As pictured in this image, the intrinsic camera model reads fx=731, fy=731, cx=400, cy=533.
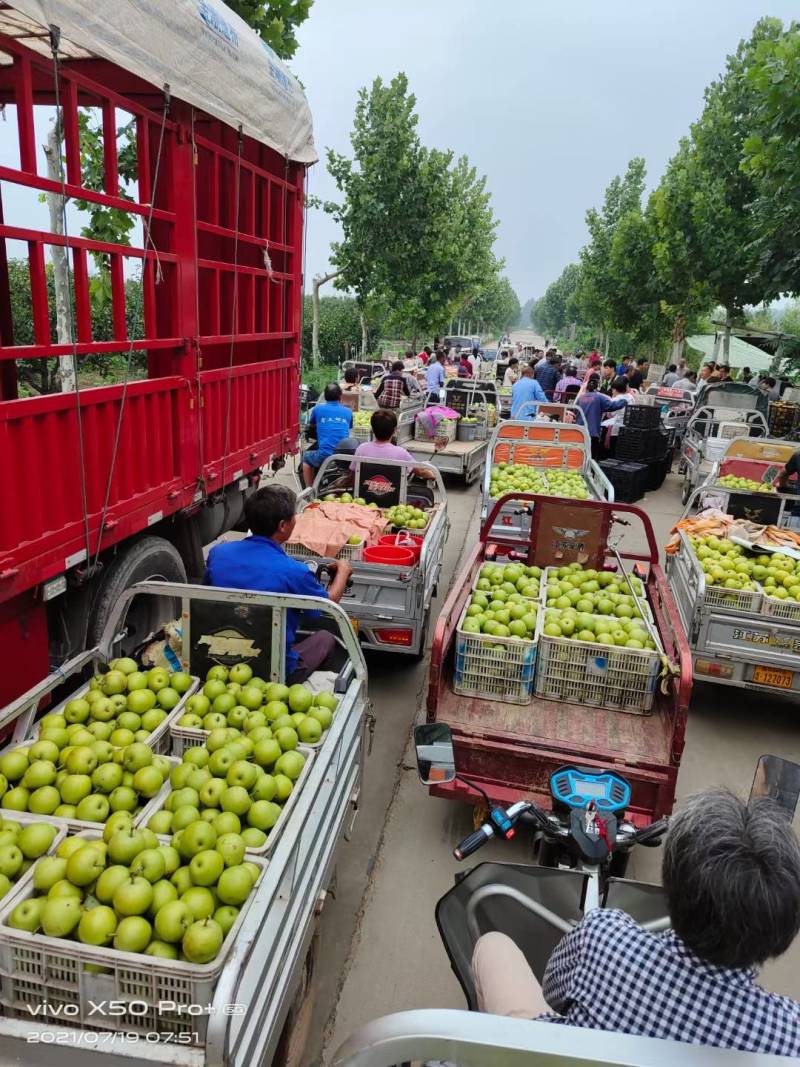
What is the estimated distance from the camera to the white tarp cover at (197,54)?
3586mm

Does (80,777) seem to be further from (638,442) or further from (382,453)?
(638,442)

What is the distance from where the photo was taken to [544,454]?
10.5 m

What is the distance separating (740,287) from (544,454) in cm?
1561

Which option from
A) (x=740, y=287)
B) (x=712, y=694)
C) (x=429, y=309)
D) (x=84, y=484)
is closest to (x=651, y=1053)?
(x=84, y=484)

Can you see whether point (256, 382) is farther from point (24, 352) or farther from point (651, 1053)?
point (651, 1053)

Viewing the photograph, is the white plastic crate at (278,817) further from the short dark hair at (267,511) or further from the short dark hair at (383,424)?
the short dark hair at (383,424)

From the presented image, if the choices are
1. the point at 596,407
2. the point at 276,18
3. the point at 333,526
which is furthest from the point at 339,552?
the point at 596,407

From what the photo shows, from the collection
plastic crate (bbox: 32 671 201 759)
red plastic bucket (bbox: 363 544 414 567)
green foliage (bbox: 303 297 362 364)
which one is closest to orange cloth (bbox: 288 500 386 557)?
red plastic bucket (bbox: 363 544 414 567)

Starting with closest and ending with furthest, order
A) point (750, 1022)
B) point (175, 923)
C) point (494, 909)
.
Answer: point (750, 1022) < point (175, 923) < point (494, 909)

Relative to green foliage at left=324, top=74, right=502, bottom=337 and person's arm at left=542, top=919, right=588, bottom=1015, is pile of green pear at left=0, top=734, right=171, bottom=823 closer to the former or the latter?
person's arm at left=542, top=919, right=588, bottom=1015

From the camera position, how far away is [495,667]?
4.55 m

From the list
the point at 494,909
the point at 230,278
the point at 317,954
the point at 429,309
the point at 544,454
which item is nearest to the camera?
the point at 494,909

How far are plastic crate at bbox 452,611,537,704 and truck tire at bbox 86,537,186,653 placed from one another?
2.07m

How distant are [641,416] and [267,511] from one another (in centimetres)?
1092
